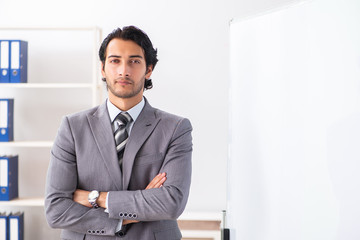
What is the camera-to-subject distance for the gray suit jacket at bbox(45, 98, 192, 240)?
5.48 feet

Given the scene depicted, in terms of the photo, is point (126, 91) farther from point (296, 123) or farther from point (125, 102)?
point (296, 123)

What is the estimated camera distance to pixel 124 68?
1.71m

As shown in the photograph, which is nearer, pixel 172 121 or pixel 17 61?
pixel 172 121

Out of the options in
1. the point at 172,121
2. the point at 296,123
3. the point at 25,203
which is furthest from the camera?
the point at 25,203

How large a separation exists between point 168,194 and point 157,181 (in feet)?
0.21

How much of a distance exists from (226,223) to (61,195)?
60 centimetres

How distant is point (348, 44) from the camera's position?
Result: 1045 millimetres

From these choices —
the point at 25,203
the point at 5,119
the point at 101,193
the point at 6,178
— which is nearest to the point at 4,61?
the point at 5,119

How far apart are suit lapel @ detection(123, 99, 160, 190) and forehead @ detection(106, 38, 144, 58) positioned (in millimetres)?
206

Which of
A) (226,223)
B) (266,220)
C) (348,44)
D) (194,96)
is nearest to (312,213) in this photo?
(266,220)

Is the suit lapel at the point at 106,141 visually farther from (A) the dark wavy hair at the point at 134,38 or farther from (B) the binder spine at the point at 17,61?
(B) the binder spine at the point at 17,61

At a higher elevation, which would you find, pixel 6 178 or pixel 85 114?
pixel 85 114

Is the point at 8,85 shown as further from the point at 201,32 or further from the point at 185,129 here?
the point at 185,129

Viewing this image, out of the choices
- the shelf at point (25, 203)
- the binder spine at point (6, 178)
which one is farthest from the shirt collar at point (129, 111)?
the binder spine at point (6, 178)
